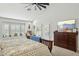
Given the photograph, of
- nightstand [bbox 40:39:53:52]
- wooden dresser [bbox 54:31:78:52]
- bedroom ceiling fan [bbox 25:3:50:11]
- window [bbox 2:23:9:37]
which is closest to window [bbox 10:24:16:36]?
window [bbox 2:23:9:37]

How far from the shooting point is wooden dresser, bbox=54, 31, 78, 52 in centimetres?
208

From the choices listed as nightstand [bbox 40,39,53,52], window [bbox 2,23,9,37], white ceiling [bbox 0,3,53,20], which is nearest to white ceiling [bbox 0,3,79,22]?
white ceiling [bbox 0,3,53,20]

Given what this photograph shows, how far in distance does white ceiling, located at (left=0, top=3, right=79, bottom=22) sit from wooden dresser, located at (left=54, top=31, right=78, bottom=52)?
12.6 inches

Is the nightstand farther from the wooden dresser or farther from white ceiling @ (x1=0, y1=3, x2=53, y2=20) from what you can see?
white ceiling @ (x1=0, y1=3, x2=53, y2=20)

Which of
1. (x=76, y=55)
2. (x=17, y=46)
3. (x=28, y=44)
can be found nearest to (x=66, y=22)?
(x=76, y=55)

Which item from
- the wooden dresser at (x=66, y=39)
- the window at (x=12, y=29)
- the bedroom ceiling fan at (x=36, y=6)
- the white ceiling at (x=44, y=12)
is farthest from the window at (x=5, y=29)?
the wooden dresser at (x=66, y=39)

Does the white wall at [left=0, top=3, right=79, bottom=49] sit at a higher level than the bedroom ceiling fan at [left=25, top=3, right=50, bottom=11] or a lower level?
lower

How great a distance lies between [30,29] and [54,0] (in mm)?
763

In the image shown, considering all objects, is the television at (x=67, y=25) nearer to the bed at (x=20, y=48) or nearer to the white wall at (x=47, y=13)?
the white wall at (x=47, y=13)

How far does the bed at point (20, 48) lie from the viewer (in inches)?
80.8

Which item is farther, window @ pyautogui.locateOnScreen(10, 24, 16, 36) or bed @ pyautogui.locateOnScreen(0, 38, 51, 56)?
window @ pyautogui.locateOnScreen(10, 24, 16, 36)

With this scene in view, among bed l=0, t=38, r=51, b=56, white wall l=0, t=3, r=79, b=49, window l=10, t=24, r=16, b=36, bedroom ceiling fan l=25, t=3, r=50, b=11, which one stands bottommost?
bed l=0, t=38, r=51, b=56

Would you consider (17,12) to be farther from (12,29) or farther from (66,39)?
(66,39)

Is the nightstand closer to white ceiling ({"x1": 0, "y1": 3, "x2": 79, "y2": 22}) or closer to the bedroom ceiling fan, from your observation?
white ceiling ({"x1": 0, "y1": 3, "x2": 79, "y2": 22})
